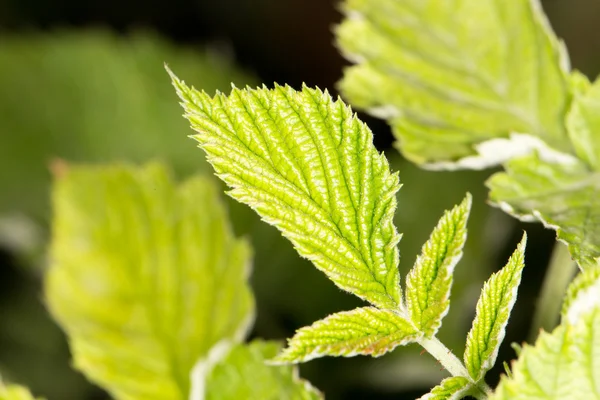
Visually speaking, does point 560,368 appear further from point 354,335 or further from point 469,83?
point 469,83

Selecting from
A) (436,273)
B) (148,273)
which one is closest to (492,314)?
(436,273)

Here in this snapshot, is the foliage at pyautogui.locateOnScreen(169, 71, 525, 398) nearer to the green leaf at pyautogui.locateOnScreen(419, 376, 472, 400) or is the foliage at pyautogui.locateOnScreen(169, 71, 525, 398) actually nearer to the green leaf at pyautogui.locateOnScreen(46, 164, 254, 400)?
the green leaf at pyautogui.locateOnScreen(419, 376, 472, 400)

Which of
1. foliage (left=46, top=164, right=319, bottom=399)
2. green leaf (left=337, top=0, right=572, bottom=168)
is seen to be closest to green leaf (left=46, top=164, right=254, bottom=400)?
foliage (left=46, top=164, right=319, bottom=399)

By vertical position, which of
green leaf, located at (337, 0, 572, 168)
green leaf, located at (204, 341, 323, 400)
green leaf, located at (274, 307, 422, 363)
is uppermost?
green leaf, located at (337, 0, 572, 168)

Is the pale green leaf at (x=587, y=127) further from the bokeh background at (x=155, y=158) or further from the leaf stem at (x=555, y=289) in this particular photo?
the bokeh background at (x=155, y=158)

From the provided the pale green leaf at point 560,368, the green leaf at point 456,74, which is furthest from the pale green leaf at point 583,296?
the green leaf at point 456,74

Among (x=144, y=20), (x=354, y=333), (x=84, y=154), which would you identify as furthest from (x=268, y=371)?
(x=144, y=20)
